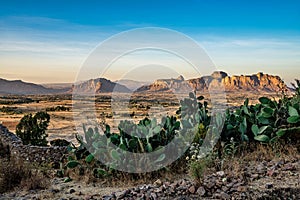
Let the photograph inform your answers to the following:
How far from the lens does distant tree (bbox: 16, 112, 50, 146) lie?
14422 mm

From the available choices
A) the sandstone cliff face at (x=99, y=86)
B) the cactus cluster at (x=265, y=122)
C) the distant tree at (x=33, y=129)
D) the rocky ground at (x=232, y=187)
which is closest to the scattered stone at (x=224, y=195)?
the rocky ground at (x=232, y=187)

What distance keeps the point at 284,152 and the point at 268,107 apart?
1103 mm

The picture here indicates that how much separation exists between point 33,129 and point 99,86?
5916 millimetres

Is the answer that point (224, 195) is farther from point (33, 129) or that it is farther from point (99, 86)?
point (33, 129)

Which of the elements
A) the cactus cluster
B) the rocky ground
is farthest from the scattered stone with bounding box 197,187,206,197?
the cactus cluster

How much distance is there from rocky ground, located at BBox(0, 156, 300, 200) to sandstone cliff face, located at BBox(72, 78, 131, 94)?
82.8 inches

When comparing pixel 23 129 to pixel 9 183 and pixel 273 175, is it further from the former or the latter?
pixel 273 175

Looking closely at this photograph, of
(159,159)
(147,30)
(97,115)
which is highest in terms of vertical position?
(147,30)

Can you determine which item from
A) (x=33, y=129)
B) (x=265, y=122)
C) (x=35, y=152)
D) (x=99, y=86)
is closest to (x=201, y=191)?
(x=265, y=122)

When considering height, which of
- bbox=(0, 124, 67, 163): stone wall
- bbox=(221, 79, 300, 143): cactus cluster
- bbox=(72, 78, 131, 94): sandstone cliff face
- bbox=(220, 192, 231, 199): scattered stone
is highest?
bbox=(72, 78, 131, 94): sandstone cliff face

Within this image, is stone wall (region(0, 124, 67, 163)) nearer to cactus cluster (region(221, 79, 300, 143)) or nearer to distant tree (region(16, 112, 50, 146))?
distant tree (region(16, 112, 50, 146))

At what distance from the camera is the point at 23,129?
14.7 meters

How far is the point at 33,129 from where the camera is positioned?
47.7 feet

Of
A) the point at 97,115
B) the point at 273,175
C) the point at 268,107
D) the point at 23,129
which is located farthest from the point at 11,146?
the point at 273,175
